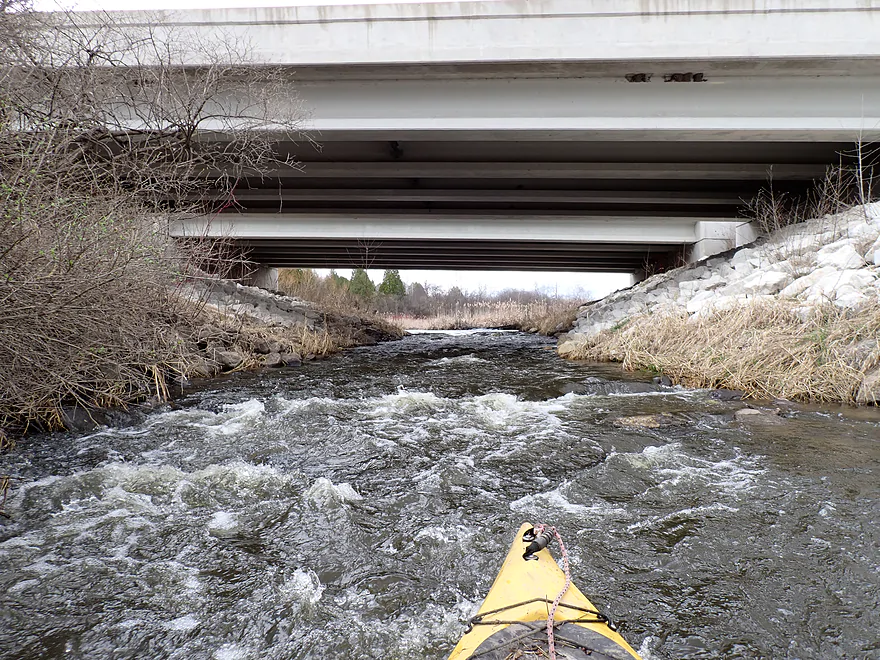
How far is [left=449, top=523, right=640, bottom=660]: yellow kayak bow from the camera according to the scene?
1.31 m

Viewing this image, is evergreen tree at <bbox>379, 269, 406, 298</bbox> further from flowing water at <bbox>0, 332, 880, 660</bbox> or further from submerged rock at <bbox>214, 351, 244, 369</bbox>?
flowing water at <bbox>0, 332, 880, 660</bbox>

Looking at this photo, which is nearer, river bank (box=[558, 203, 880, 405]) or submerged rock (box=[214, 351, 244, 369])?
river bank (box=[558, 203, 880, 405])

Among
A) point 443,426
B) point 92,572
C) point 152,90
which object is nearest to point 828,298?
point 443,426

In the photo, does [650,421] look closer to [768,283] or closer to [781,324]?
[781,324]

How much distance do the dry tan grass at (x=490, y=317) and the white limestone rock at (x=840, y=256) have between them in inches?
496

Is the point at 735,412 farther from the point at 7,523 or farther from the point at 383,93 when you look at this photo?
the point at 383,93

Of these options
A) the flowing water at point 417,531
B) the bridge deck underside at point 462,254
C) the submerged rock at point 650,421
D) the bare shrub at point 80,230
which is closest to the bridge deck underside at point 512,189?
the bridge deck underside at point 462,254

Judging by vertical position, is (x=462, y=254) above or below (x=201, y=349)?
above

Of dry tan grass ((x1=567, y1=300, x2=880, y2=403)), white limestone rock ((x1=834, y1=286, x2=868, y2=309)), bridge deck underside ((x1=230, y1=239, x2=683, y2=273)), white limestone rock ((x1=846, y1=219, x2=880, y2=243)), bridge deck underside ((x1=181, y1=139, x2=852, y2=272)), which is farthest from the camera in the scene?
bridge deck underside ((x1=230, y1=239, x2=683, y2=273))

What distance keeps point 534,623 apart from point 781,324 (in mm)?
5534

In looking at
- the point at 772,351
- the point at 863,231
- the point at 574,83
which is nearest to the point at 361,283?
the point at 574,83

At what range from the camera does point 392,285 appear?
3312 cm

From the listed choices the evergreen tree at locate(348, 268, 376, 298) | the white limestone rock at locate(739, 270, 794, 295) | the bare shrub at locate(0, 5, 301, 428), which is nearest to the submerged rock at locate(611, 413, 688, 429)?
the white limestone rock at locate(739, 270, 794, 295)

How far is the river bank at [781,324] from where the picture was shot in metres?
4.61
